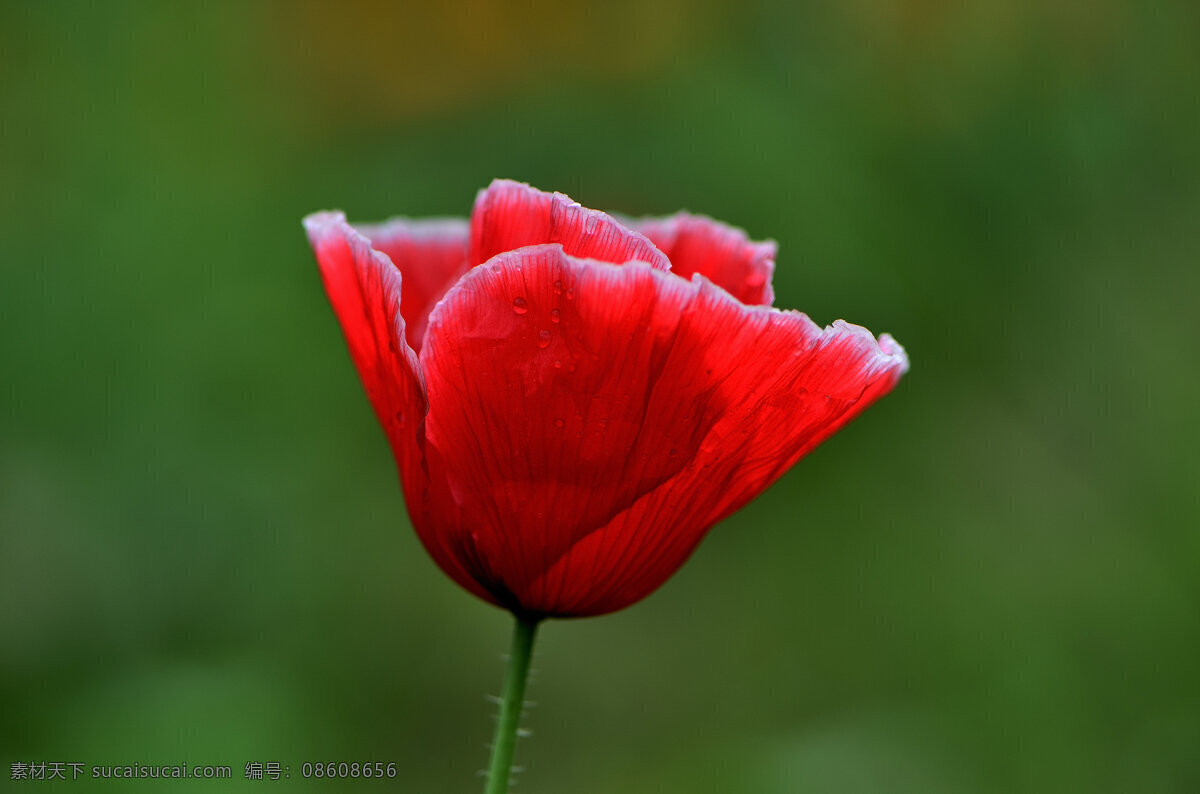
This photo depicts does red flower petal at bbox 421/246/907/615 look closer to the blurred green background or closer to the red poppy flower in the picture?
the red poppy flower

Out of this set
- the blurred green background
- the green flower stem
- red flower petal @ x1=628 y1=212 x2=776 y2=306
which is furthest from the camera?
the blurred green background

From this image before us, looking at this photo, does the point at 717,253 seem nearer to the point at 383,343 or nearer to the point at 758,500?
the point at 383,343

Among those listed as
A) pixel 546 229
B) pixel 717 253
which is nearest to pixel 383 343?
pixel 546 229

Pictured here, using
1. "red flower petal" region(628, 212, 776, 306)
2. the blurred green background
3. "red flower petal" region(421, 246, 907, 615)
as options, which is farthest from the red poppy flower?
the blurred green background

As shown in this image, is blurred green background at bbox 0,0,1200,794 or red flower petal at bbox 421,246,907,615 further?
blurred green background at bbox 0,0,1200,794

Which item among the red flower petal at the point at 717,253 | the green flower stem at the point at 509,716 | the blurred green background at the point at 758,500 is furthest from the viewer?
the blurred green background at the point at 758,500

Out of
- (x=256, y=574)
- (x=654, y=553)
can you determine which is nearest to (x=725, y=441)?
(x=654, y=553)

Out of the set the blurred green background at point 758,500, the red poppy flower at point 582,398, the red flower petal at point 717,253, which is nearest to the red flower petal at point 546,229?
the red poppy flower at point 582,398

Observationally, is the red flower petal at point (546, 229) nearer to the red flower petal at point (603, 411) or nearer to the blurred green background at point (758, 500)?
the red flower petal at point (603, 411)
